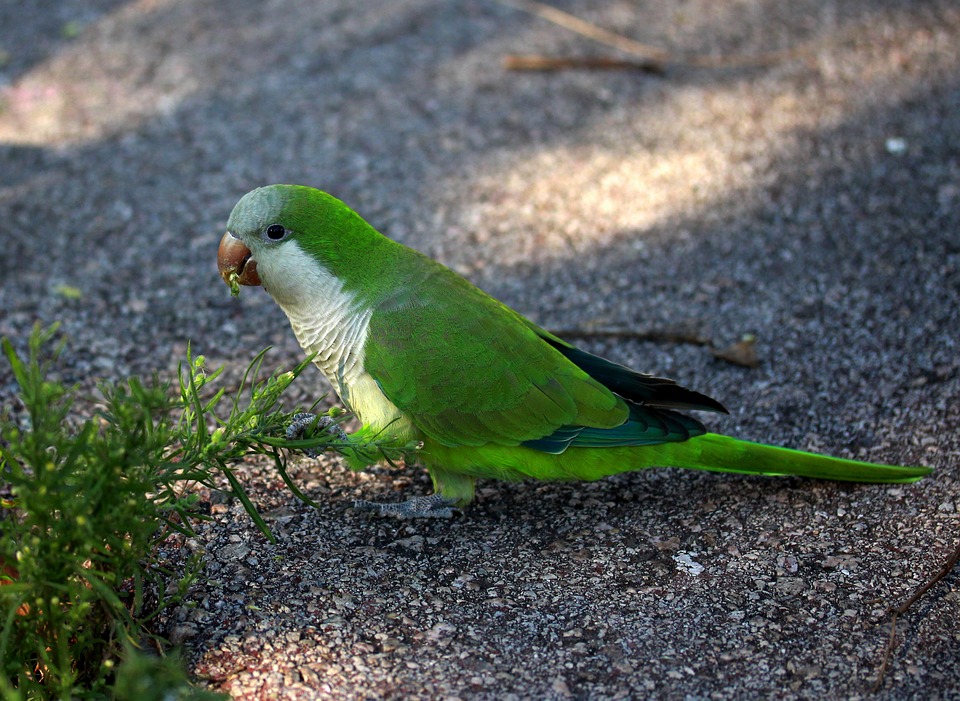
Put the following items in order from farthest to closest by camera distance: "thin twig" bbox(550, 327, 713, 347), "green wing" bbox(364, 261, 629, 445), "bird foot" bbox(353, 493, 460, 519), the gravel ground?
"thin twig" bbox(550, 327, 713, 347), "bird foot" bbox(353, 493, 460, 519), "green wing" bbox(364, 261, 629, 445), the gravel ground

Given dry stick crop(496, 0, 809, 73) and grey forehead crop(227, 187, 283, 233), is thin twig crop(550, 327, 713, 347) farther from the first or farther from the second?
dry stick crop(496, 0, 809, 73)

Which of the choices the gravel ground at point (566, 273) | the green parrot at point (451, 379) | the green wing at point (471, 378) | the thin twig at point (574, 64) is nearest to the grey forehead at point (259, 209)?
the green parrot at point (451, 379)

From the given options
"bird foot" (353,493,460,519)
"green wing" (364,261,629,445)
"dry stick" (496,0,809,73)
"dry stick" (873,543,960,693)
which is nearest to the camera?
"dry stick" (873,543,960,693)

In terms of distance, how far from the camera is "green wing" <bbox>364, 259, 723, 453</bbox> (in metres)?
2.25

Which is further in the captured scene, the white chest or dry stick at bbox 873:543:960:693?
the white chest

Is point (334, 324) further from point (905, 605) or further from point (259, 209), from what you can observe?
point (905, 605)

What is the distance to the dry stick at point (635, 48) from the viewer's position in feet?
15.0

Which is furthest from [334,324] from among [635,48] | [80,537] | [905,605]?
[635,48]

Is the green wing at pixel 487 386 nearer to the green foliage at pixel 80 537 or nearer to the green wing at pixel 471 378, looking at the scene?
the green wing at pixel 471 378

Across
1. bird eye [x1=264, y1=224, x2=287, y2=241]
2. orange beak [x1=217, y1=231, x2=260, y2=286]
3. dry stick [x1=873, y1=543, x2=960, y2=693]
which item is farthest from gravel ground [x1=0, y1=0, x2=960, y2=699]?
bird eye [x1=264, y1=224, x2=287, y2=241]

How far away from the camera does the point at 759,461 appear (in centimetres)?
233

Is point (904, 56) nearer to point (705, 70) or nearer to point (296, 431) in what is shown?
point (705, 70)

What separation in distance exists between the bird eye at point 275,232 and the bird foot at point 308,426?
512 millimetres

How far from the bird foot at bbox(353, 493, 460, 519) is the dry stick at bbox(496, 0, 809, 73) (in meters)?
2.99
